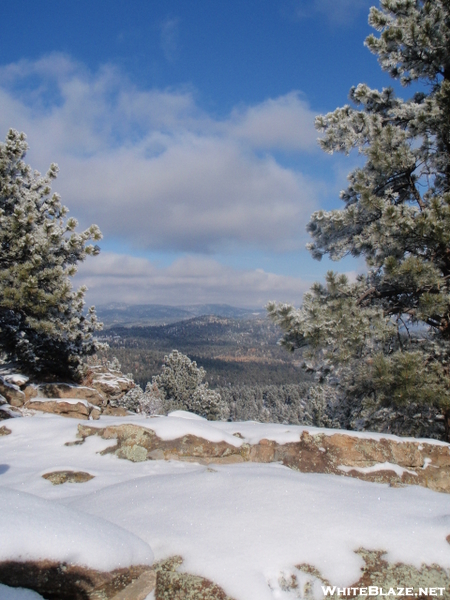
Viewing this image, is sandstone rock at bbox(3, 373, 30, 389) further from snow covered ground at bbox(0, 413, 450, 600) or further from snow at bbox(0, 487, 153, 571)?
snow at bbox(0, 487, 153, 571)

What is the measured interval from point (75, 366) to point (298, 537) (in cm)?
1200

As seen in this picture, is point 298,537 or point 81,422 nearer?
point 298,537

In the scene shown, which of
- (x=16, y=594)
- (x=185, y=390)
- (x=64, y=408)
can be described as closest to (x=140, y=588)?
(x=16, y=594)

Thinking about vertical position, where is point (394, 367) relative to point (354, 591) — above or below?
above

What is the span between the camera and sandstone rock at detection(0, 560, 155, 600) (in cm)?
255

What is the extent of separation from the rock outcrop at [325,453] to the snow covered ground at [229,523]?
0.81 metres

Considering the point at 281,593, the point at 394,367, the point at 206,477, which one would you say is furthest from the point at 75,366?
the point at 281,593

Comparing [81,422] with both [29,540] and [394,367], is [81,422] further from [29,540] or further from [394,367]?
[394,367]

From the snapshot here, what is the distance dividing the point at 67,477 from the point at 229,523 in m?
3.16

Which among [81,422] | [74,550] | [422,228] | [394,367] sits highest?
[422,228]

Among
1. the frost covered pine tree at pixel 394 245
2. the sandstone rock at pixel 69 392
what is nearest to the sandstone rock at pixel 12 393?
the sandstone rock at pixel 69 392

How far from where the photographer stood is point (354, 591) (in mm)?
3053

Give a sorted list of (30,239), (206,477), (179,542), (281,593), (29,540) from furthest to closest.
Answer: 1. (30,239)
2. (206,477)
3. (179,542)
4. (281,593)
5. (29,540)

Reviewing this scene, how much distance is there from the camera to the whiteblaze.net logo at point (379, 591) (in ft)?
9.93
